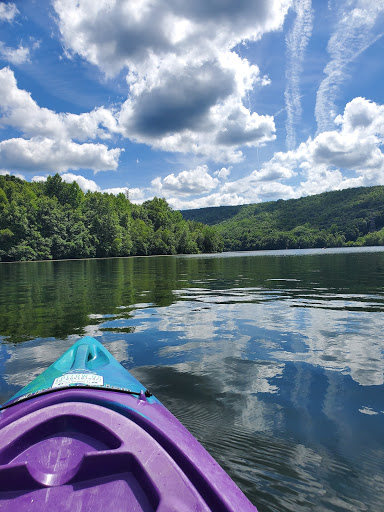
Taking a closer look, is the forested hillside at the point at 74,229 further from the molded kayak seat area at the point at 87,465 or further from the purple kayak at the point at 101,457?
the molded kayak seat area at the point at 87,465

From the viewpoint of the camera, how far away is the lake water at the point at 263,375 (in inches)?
124

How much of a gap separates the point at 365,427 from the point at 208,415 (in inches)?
80.2

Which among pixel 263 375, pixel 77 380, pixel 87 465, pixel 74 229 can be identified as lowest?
pixel 263 375

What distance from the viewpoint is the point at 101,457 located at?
247 cm

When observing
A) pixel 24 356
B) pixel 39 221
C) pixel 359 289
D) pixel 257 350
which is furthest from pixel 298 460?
pixel 39 221

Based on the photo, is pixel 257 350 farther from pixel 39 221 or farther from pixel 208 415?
pixel 39 221

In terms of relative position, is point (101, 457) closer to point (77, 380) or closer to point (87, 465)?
point (87, 465)

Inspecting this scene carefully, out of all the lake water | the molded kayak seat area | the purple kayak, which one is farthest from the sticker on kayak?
the lake water

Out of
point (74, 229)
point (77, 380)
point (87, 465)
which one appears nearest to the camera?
point (87, 465)

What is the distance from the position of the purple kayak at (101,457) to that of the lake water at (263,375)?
36.6 inches

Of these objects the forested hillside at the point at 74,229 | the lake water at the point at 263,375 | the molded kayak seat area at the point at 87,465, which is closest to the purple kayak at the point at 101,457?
the molded kayak seat area at the point at 87,465

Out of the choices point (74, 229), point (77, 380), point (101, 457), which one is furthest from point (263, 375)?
point (74, 229)

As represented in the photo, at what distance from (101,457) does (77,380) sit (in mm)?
1183

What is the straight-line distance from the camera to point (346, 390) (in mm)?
5043
